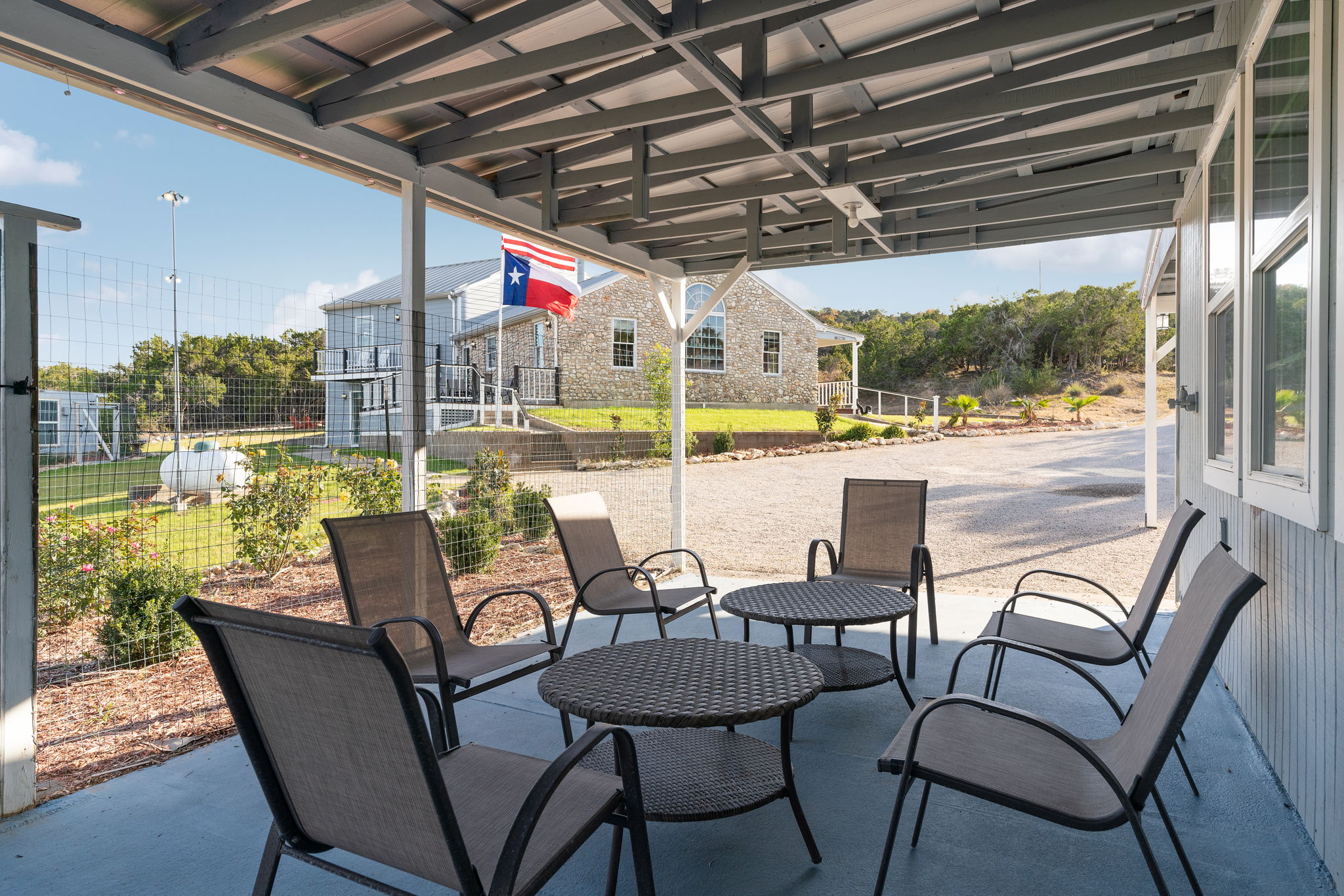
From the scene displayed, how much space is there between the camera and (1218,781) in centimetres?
262

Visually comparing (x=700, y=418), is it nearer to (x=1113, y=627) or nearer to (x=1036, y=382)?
(x=1036, y=382)

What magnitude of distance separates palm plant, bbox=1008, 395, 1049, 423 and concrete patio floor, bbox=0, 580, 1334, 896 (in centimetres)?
2028

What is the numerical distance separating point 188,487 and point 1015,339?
29.3 meters

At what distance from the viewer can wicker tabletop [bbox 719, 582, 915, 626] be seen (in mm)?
3092

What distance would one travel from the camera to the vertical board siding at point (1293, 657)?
196 cm

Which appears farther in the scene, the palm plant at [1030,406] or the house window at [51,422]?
the palm plant at [1030,406]

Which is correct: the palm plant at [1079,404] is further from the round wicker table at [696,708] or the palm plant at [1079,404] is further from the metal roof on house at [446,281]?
the round wicker table at [696,708]

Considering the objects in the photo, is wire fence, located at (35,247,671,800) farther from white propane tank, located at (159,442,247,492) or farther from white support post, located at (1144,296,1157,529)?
→ white support post, located at (1144,296,1157,529)

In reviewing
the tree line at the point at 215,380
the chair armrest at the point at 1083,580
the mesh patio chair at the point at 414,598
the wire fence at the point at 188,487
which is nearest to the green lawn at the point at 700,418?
the wire fence at the point at 188,487

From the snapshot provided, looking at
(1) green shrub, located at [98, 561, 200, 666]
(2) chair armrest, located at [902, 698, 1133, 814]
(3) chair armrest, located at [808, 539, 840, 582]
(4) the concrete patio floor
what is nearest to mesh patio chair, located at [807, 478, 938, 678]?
(3) chair armrest, located at [808, 539, 840, 582]

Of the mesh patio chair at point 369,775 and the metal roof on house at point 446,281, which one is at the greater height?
the metal roof on house at point 446,281

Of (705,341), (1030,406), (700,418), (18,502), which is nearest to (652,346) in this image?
(705,341)

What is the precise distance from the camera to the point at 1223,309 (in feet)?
10.8

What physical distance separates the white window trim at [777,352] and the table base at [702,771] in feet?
65.8
